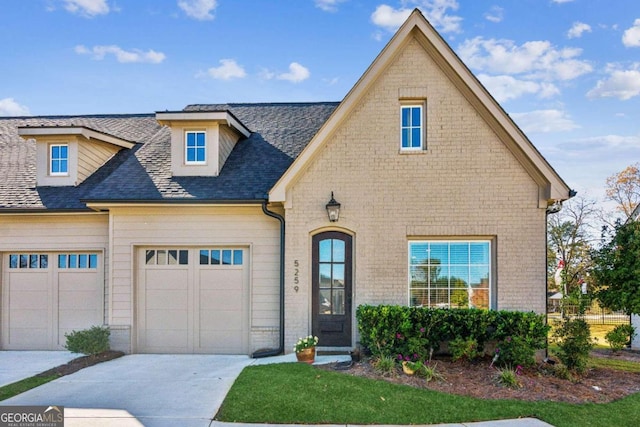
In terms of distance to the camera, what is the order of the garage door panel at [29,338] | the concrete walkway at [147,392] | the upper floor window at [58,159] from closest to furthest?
1. the concrete walkway at [147,392]
2. the garage door panel at [29,338]
3. the upper floor window at [58,159]

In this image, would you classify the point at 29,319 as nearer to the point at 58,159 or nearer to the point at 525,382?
the point at 58,159

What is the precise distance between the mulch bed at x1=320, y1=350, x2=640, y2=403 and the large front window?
4.41ft

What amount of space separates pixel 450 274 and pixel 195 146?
6864 mm

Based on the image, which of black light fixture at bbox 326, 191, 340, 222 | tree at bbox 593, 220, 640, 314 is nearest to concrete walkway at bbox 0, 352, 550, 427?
black light fixture at bbox 326, 191, 340, 222

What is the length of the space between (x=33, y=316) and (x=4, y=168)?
443 cm

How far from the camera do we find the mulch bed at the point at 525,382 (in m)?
6.90

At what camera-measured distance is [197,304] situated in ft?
34.2

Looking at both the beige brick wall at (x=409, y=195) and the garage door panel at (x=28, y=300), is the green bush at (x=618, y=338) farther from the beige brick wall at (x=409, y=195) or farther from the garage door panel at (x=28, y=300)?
the garage door panel at (x=28, y=300)

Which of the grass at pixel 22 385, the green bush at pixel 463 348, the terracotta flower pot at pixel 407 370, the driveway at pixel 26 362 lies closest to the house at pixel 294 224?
the driveway at pixel 26 362

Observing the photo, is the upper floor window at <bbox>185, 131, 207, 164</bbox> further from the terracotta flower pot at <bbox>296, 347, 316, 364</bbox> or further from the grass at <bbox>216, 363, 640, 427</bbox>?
the grass at <bbox>216, 363, 640, 427</bbox>

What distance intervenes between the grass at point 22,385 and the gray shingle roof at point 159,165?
3.88 meters

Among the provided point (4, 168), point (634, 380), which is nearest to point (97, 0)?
point (4, 168)

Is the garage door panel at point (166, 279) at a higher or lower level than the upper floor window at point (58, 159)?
lower

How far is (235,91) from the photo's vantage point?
1889 cm
